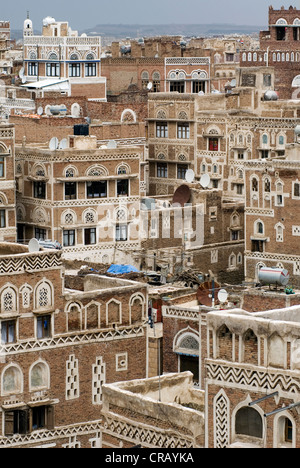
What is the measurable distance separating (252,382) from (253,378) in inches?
3.2

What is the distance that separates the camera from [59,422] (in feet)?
139

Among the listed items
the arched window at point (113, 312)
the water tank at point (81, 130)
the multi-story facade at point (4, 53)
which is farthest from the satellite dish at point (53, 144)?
the multi-story facade at point (4, 53)

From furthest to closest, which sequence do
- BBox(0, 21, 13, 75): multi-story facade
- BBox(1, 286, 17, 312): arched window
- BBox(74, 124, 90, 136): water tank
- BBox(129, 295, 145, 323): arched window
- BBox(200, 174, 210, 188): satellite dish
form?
BBox(0, 21, 13, 75): multi-story facade → BBox(74, 124, 90, 136): water tank → BBox(200, 174, 210, 188): satellite dish → BBox(129, 295, 145, 323): arched window → BBox(1, 286, 17, 312): arched window

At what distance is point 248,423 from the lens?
30.2 metres

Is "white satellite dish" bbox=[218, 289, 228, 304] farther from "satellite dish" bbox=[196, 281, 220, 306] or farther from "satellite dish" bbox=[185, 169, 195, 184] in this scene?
"satellite dish" bbox=[185, 169, 195, 184]

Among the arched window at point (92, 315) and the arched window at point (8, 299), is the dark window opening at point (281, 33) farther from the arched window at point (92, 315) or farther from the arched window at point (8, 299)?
the arched window at point (8, 299)

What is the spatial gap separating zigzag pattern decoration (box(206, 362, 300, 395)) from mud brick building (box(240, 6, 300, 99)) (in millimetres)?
76216

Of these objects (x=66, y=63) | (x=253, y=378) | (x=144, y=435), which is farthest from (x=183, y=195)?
(x=253, y=378)

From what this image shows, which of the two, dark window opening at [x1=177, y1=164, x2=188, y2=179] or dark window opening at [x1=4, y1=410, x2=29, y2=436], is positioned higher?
dark window opening at [x1=177, y1=164, x2=188, y2=179]

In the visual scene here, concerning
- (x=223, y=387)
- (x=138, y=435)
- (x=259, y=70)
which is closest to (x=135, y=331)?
(x=138, y=435)

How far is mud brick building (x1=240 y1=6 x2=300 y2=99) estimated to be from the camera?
108m

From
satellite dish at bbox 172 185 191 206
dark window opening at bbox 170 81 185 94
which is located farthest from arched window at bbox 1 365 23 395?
dark window opening at bbox 170 81 185 94

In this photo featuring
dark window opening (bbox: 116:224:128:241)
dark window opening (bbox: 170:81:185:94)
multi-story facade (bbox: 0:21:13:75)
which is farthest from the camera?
multi-story facade (bbox: 0:21:13:75)

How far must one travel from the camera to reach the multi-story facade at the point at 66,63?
302 feet
